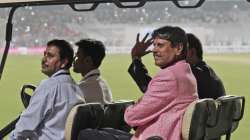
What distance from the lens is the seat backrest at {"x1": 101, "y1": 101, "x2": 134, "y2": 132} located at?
9.90 feet

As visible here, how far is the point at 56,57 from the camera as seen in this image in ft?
8.92

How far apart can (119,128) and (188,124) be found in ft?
2.70

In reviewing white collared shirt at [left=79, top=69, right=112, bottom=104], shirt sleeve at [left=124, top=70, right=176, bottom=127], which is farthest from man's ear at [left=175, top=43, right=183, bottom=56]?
white collared shirt at [left=79, top=69, right=112, bottom=104]

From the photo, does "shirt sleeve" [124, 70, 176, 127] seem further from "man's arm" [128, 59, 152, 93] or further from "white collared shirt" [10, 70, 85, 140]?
"man's arm" [128, 59, 152, 93]

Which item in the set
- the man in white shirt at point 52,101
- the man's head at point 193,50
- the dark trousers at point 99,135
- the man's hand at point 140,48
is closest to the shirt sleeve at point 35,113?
the man in white shirt at point 52,101

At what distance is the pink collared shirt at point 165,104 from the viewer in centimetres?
237

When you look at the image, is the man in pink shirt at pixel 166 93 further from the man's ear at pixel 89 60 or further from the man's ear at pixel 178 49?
the man's ear at pixel 89 60

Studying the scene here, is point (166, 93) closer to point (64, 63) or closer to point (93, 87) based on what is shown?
point (64, 63)

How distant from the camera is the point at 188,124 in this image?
2396 millimetres

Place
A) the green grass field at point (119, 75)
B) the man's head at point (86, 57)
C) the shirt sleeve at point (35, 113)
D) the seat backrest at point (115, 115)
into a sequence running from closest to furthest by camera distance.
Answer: the shirt sleeve at point (35, 113) < the seat backrest at point (115, 115) < the man's head at point (86, 57) < the green grass field at point (119, 75)

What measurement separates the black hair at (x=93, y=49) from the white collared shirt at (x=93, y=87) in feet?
0.22

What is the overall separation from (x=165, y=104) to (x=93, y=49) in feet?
3.35

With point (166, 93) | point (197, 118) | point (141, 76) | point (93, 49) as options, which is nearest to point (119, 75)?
point (93, 49)

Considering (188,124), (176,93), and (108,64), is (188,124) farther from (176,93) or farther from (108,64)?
(108,64)
